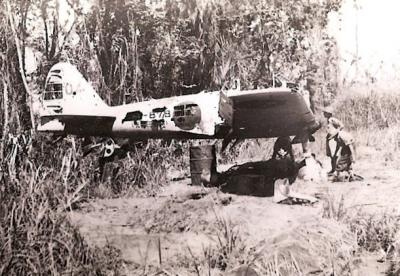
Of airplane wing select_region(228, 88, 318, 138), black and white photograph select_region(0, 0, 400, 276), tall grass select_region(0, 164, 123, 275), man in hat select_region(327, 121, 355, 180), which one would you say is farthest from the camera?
airplane wing select_region(228, 88, 318, 138)

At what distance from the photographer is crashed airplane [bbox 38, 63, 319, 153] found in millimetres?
1960

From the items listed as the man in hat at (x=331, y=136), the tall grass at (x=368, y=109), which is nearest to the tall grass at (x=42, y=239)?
the man in hat at (x=331, y=136)

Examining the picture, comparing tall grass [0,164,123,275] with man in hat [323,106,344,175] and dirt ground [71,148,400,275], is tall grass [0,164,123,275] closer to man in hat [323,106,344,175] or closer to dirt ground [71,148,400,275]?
dirt ground [71,148,400,275]

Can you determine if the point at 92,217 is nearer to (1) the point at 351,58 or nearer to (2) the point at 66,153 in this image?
(2) the point at 66,153

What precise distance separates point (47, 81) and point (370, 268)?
1382mm

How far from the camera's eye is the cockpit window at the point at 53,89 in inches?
77.3

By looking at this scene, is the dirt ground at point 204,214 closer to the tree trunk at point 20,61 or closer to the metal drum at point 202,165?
the metal drum at point 202,165

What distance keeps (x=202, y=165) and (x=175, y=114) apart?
0.31 metres

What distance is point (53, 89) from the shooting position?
2029mm

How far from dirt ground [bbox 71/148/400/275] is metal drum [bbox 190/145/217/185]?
0.04m

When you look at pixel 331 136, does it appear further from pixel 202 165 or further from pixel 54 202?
pixel 54 202

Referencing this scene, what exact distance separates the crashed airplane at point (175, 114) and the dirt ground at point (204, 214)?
0.27m

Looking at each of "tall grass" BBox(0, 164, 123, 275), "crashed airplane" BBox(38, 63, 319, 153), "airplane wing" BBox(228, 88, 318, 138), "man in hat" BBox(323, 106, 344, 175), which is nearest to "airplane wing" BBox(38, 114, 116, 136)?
"crashed airplane" BBox(38, 63, 319, 153)

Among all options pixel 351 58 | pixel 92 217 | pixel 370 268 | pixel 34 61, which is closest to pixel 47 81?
pixel 34 61
